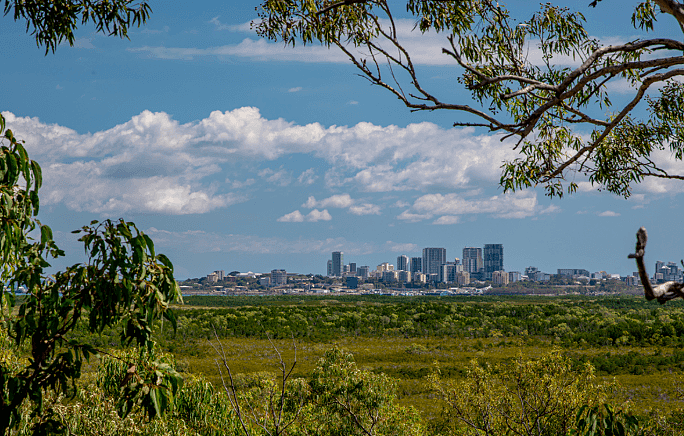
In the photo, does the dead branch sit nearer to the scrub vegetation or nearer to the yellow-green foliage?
the scrub vegetation

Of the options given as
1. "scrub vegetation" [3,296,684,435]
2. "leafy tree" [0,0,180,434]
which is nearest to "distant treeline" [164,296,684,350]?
"scrub vegetation" [3,296,684,435]

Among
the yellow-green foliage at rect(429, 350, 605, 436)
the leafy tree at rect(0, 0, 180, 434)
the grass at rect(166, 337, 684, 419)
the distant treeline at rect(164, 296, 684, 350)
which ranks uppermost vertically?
the leafy tree at rect(0, 0, 180, 434)

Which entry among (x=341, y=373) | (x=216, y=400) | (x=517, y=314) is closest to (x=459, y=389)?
(x=341, y=373)

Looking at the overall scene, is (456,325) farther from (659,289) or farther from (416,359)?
(659,289)

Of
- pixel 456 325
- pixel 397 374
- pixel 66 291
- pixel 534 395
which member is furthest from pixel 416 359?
pixel 66 291

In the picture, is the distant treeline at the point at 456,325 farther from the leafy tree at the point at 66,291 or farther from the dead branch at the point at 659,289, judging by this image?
the dead branch at the point at 659,289

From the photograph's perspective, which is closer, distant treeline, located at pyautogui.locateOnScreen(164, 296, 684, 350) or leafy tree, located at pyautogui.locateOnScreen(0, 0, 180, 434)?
leafy tree, located at pyautogui.locateOnScreen(0, 0, 180, 434)

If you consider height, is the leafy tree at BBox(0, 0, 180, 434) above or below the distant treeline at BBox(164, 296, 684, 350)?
above

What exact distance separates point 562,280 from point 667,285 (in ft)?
680

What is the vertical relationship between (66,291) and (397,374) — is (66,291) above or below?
above

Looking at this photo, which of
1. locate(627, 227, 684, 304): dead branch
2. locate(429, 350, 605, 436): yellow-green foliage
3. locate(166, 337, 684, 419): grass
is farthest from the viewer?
locate(166, 337, 684, 419): grass

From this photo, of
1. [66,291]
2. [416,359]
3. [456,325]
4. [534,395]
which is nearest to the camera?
[66,291]

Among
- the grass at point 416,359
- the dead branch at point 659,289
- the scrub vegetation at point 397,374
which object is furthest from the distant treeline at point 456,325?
the dead branch at point 659,289

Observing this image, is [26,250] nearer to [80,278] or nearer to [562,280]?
[80,278]
